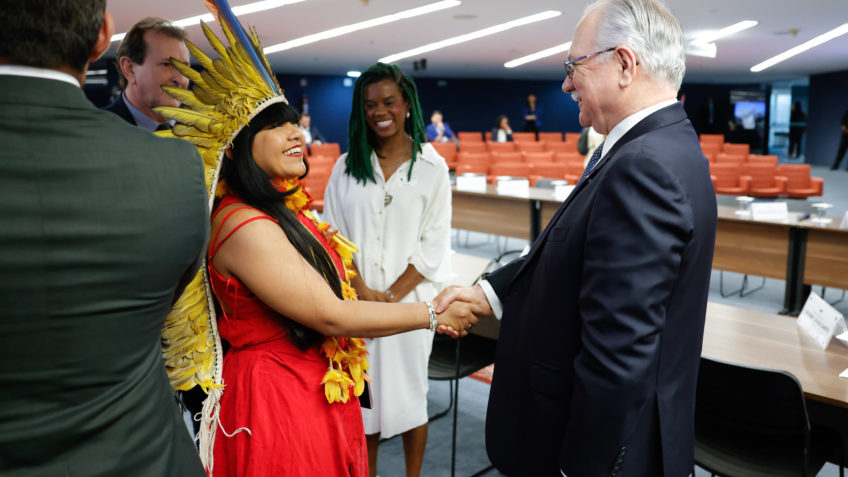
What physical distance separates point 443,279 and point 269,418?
112 cm

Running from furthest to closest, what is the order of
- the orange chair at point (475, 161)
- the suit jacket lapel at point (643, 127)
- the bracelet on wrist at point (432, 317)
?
the orange chair at point (475, 161) → the bracelet on wrist at point (432, 317) → the suit jacket lapel at point (643, 127)

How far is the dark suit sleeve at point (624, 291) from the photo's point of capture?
1.13 meters

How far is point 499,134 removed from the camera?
14.3m

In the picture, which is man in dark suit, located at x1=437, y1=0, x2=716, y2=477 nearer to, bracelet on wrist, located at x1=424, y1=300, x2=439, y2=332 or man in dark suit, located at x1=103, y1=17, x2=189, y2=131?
bracelet on wrist, located at x1=424, y1=300, x2=439, y2=332

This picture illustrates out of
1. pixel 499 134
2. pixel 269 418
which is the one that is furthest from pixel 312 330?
pixel 499 134

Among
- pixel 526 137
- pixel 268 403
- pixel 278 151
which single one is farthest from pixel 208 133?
pixel 526 137

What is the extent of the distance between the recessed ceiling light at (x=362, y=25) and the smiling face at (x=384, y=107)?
23.4ft

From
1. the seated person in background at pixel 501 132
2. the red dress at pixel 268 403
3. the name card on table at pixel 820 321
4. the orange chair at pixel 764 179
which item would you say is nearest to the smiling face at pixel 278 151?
the red dress at pixel 268 403

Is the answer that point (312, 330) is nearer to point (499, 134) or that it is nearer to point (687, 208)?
point (687, 208)

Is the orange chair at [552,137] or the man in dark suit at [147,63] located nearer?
the man in dark suit at [147,63]

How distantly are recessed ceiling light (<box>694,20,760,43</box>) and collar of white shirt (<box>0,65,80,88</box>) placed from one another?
11.9 m

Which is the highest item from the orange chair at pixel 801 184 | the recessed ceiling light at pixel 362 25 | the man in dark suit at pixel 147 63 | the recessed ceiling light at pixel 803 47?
the recessed ceiling light at pixel 362 25

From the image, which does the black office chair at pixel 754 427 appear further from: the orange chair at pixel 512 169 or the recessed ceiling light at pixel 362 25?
the recessed ceiling light at pixel 362 25

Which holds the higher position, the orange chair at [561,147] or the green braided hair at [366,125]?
the green braided hair at [366,125]
